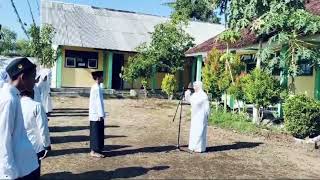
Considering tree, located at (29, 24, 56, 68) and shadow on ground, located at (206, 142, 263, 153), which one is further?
tree, located at (29, 24, 56, 68)

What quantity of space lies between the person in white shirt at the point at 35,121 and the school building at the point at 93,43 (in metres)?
20.3

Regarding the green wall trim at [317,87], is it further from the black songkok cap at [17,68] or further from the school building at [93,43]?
the school building at [93,43]

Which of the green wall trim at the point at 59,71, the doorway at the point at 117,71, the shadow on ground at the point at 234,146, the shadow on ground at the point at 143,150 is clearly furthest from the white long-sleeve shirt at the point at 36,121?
the doorway at the point at 117,71

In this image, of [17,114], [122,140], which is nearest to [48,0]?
[122,140]

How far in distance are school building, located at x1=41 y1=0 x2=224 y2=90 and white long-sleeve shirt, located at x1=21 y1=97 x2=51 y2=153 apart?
20277mm

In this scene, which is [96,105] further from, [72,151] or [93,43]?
[93,43]

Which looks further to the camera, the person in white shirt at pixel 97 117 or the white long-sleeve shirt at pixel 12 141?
the person in white shirt at pixel 97 117

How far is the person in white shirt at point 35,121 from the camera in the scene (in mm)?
5672

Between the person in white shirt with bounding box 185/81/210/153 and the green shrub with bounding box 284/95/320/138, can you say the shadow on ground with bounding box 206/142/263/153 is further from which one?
the green shrub with bounding box 284/95/320/138

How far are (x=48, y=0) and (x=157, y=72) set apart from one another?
8361 mm

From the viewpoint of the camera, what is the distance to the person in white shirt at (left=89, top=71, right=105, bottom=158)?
30.2 feet

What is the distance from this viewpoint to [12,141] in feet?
12.3

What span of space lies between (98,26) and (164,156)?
67.8 feet

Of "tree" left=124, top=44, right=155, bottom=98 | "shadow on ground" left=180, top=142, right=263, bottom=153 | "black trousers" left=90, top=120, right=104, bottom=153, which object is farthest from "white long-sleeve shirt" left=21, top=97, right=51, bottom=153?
"tree" left=124, top=44, right=155, bottom=98
